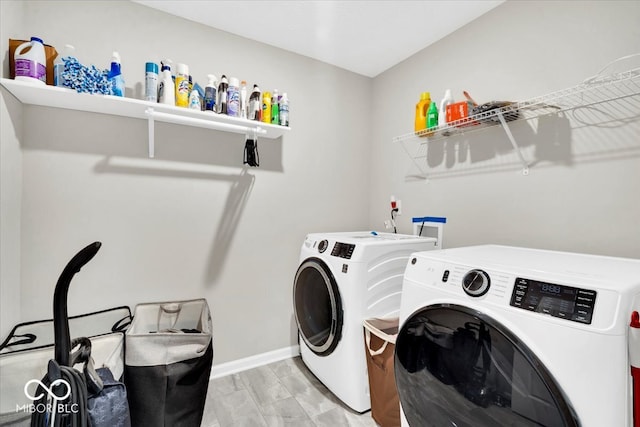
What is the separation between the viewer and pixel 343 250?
165 cm

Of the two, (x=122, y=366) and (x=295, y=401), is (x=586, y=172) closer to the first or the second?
(x=295, y=401)

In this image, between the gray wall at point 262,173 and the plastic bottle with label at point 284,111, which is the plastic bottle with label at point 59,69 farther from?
the plastic bottle with label at point 284,111

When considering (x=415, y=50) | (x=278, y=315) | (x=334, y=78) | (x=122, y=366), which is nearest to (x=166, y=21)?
(x=334, y=78)

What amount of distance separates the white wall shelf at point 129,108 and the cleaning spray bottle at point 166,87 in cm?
5

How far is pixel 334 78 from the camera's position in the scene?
2.48m

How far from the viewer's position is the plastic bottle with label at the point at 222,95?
1.82m

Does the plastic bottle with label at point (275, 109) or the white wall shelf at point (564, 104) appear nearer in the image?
the white wall shelf at point (564, 104)

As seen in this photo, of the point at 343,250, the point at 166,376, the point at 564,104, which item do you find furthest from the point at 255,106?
the point at 564,104

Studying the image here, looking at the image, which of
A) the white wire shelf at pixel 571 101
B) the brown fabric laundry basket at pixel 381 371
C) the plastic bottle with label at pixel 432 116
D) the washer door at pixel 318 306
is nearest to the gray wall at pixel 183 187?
the washer door at pixel 318 306

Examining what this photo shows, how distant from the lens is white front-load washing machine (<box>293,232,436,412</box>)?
5.15ft

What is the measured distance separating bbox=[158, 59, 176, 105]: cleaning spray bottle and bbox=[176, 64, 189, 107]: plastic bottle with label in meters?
0.03

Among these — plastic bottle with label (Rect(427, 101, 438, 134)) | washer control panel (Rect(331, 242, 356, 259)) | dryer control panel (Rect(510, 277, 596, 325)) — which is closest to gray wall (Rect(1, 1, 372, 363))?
washer control panel (Rect(331, 242, 356, 259))

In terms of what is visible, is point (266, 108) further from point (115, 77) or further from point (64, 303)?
point (64, 303)

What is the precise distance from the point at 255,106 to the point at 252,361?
177 cm
